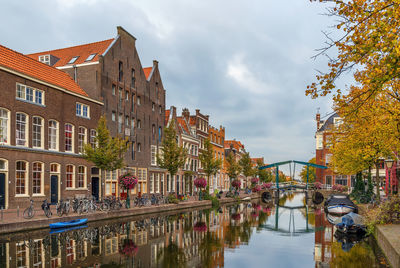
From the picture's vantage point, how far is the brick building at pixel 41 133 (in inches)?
1016

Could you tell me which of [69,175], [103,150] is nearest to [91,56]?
[69,175]

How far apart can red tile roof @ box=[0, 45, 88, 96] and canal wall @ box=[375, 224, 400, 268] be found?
25.3m

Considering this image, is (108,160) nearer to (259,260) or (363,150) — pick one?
(259,260)

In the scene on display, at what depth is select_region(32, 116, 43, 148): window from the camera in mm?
28322

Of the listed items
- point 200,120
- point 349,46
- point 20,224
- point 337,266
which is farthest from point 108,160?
point 200,120

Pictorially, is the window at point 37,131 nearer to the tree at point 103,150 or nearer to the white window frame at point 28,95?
the white window frame at point 28,95

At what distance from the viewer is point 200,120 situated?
64.5 meters

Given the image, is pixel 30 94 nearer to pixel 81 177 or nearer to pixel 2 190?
pixel 2 190

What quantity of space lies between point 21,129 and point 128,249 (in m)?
16.3

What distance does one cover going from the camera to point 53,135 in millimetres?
30469

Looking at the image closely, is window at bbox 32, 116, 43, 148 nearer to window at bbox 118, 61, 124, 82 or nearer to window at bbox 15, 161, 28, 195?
window at bbox 15, 161, 28, 195

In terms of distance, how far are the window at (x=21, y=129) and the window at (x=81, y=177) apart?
657cm

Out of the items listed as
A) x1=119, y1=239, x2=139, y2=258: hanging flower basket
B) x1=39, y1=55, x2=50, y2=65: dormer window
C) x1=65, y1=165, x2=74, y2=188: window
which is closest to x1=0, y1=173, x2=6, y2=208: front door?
x1=65, y1=165, x2=74, y2=188: window

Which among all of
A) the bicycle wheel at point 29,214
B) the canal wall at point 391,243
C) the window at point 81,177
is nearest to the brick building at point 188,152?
the window at point 81,177
